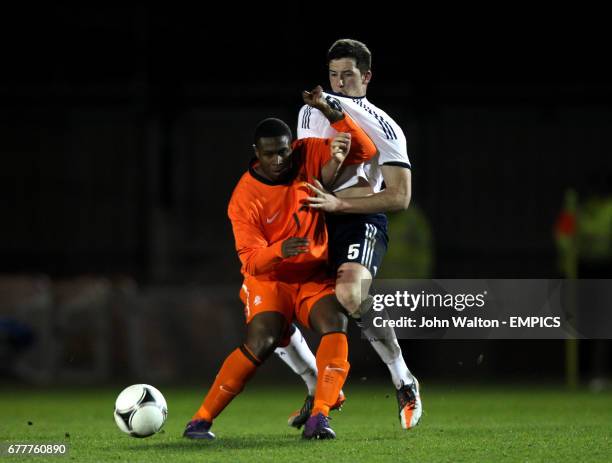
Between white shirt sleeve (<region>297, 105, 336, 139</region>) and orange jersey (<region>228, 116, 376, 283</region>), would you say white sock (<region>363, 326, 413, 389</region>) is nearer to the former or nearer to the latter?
orange jersey (<region>228, 116, 376, 283</region>)

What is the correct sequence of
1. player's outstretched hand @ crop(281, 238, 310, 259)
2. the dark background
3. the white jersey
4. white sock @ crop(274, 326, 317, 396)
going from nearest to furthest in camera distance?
1. player's outstretched hand @ crop(281, 238, 310, 259)
2. the white jersey
3. white sock @ crop(274, 326, 317, 396)
4. the dark background

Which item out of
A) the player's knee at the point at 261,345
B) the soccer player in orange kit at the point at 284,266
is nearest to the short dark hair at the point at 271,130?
the soccer player in orange kit at the point at 284,266

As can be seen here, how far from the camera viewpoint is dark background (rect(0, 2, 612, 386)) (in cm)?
2005

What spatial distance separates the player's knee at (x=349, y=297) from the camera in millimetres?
6242

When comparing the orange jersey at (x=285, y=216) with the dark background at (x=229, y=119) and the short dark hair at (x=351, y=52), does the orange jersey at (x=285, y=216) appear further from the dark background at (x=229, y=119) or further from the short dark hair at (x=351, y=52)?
the dark background at (x=229, y=119)

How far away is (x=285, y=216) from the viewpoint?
6.36 metres

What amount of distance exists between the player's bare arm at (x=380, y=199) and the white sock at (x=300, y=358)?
1.00m

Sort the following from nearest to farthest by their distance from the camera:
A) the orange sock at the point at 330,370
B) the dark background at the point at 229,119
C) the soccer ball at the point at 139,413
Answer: the orange sock at the point at 330,370 → the soccer ball at the point at 139,413 → the dark background at the point at 229,119

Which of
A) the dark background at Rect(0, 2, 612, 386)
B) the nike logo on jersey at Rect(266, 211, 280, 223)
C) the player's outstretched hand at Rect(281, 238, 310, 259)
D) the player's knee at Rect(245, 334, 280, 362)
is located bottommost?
the player's knee at Rect(245, 334, 280, 362)

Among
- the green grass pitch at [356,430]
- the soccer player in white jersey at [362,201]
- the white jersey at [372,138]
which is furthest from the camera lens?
the white jersey at [372,138]

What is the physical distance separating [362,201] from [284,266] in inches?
24.1

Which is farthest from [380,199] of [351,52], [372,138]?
[351,52]

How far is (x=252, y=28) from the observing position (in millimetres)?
20984

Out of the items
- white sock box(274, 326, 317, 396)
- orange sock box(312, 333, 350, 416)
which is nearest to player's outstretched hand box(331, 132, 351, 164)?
orange sock box(312, 333, 350, 416)
